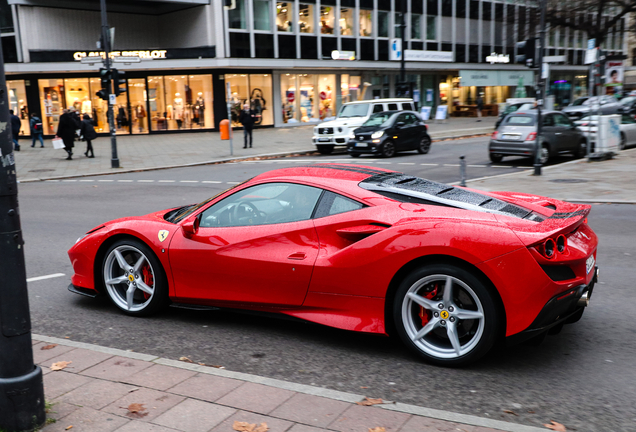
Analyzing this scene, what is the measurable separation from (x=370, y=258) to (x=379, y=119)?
1983 centimetres

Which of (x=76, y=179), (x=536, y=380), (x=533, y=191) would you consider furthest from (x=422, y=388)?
(x=76, y=179)

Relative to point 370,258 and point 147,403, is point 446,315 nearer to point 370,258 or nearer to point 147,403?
point 370,258

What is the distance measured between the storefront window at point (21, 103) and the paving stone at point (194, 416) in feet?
121

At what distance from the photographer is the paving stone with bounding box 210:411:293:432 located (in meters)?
3.37

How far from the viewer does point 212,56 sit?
36.7m

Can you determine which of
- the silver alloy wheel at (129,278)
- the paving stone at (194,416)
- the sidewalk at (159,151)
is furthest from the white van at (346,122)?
the paving stone at (194,416)

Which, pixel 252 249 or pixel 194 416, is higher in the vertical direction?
pixel 252 249

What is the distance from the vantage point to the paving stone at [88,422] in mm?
3393

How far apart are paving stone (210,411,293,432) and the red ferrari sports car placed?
46.8 inches

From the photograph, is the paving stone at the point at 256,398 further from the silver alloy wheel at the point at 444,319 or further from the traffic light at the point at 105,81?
the traffic light at the point at 105,81

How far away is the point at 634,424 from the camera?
11.3 ft

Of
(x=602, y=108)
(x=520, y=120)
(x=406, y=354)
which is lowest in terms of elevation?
(x=406, y=354)

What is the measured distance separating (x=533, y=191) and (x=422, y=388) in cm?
1005

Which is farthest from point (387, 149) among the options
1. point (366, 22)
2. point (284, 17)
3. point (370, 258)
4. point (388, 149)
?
point (366, 22)
